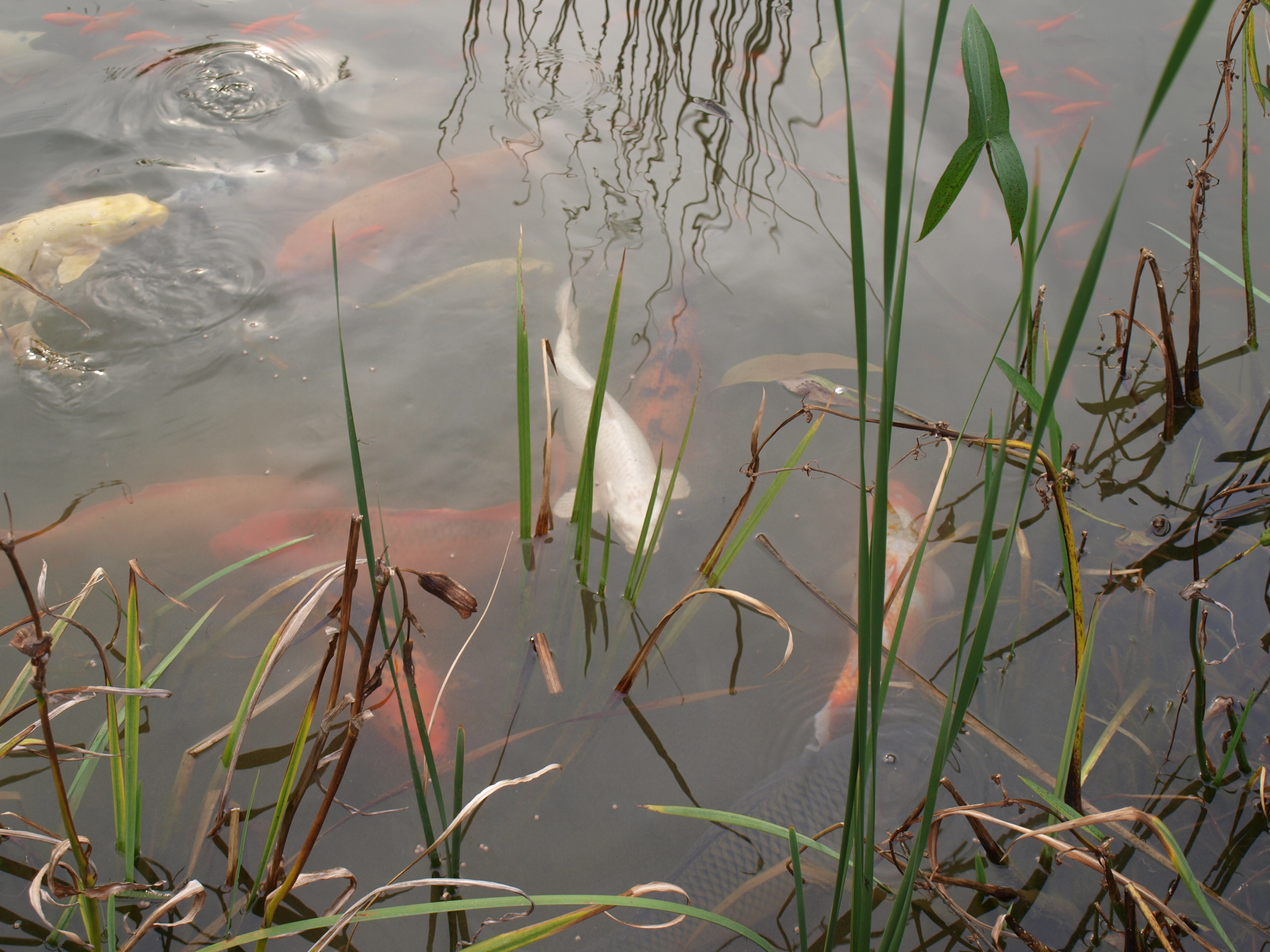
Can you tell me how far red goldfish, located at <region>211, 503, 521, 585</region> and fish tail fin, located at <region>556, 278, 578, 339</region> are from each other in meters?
0.81

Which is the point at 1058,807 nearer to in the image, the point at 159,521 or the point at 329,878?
the point at 329,878

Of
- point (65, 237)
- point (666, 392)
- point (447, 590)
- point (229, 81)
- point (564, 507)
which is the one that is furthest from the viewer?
point (229, 81)

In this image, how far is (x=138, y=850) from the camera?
4.85 ft

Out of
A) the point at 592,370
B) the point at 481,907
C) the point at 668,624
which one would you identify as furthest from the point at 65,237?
the point at 481,907

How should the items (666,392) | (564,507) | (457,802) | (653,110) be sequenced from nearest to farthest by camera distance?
(457,802)
(564,507)
(666,392)
(653,110)

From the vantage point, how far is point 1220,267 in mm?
2270

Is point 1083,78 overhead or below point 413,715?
overhead

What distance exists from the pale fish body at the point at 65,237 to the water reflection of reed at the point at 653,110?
4.06ft

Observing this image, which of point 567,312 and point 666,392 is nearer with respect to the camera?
point 666,392

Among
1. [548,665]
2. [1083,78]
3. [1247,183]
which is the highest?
[1083,78]

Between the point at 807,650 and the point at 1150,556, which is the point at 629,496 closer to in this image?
the point at 807,650

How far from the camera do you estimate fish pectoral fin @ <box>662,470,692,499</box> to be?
2277mm

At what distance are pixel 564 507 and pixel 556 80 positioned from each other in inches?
91.2

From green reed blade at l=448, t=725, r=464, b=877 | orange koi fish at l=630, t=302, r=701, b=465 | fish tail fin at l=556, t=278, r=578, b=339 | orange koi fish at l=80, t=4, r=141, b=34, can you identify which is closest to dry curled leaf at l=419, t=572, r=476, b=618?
green reed blade at l=448, t=725, r=464, b=877
